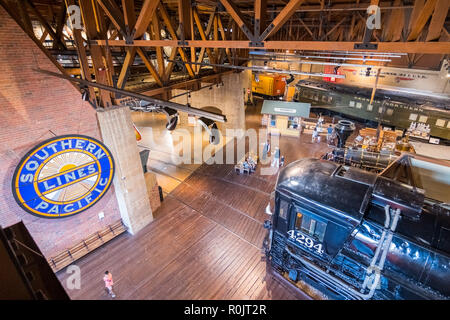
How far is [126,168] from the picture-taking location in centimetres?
804

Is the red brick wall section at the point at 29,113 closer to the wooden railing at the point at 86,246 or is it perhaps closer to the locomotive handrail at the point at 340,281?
the wooden railing at the point at 86,246

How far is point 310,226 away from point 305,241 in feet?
1.63

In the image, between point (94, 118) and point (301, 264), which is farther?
point (94, 118)

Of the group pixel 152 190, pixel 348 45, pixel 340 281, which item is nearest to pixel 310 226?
pixel 340 281

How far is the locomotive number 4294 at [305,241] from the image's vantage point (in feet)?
18.5

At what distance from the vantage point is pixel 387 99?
16438mm

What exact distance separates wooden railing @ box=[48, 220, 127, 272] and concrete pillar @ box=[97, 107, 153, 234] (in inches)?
15.7

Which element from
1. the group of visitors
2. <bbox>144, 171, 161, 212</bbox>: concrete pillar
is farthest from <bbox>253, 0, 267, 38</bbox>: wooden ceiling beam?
the group of visitors

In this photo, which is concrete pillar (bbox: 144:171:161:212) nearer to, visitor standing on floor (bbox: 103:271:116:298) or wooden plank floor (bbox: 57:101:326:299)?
wooden plank floor (bbox: 57:101:326:299)

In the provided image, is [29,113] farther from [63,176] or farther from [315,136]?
[315,136]

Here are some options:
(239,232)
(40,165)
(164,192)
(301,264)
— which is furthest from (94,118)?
(301,264)

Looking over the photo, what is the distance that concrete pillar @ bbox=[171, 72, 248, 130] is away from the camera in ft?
51.8

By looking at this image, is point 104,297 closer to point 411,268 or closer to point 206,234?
point 206,234
